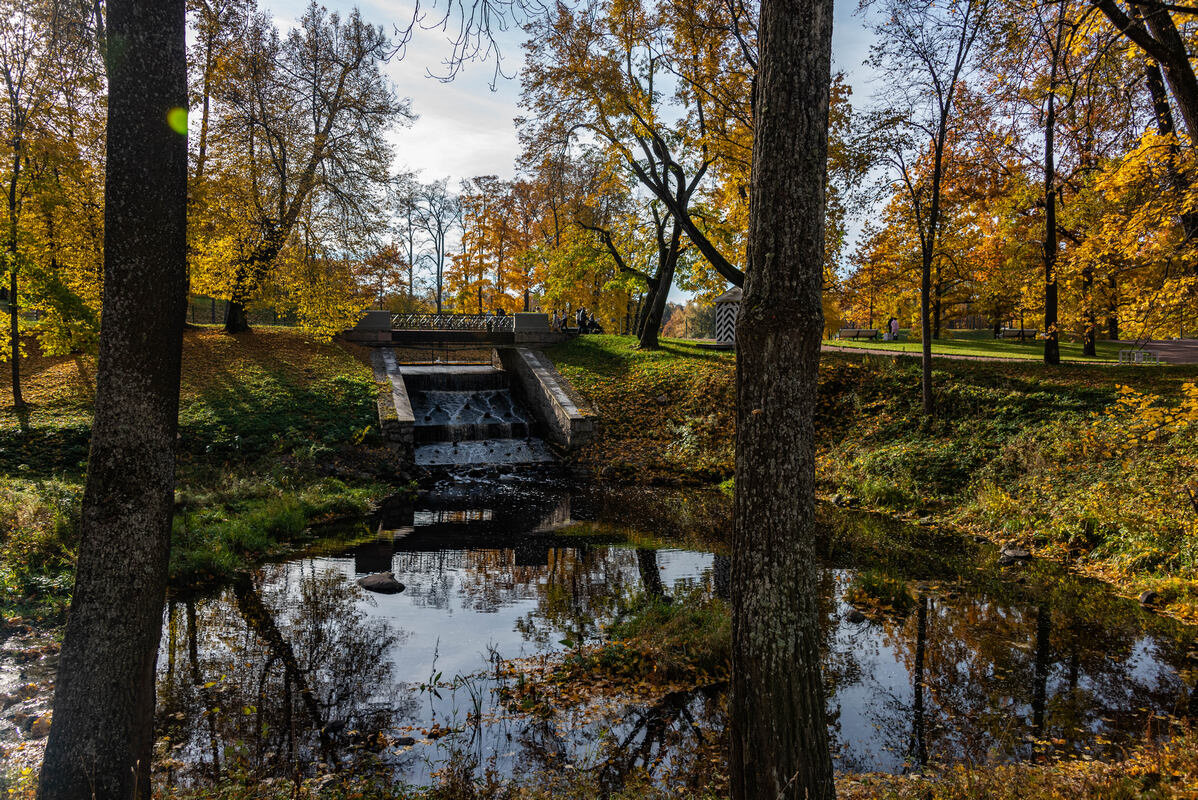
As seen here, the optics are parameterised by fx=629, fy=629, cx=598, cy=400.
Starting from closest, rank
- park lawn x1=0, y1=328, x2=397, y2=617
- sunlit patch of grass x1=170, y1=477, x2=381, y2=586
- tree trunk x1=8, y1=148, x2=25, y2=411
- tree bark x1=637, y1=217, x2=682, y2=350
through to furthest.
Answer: park lawn x1=0, y1=328, x2=397, y2=617
sunlit patch of grass x1=170, y1=477, x2=381, y2=586
tree trunk x1=8, y1=148, x2=25, y2=411
tree bark x1=637, y1=217, x2=682, y2=350

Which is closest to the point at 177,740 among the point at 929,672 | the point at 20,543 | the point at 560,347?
the point at 20,543

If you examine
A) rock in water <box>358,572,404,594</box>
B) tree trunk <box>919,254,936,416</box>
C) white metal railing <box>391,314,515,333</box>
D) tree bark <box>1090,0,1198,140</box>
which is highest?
tree bark <box>1090,0,1198,140</box>

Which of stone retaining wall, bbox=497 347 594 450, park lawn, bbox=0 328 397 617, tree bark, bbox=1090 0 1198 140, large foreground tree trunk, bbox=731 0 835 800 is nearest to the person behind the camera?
large foreground tree trunk, bbox=731 0 835 800

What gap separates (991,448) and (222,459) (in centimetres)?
1571

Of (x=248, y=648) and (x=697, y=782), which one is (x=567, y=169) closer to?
(x=248, y=648)

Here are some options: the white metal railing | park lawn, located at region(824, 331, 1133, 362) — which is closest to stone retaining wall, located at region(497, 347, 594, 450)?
the white metal railing

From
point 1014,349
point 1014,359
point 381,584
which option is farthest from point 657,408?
point 1014,349

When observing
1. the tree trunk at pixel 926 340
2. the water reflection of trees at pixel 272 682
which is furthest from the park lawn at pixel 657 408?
the water reflection of trees at pixel 272 682

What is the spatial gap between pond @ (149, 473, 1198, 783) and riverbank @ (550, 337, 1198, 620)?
1.15 metres

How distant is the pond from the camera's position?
4789mm

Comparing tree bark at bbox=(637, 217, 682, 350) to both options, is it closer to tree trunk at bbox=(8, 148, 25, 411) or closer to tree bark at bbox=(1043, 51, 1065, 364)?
tree bark at bbox=(1043, 51, 1065, 364)

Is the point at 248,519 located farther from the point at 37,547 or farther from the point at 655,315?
the point at 655,315

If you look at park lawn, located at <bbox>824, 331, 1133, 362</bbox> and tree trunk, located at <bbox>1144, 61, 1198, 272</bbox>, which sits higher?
tree trunk, located at <bbox>1144, 61, 1198, 272</bbox>

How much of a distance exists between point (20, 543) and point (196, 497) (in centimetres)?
273
